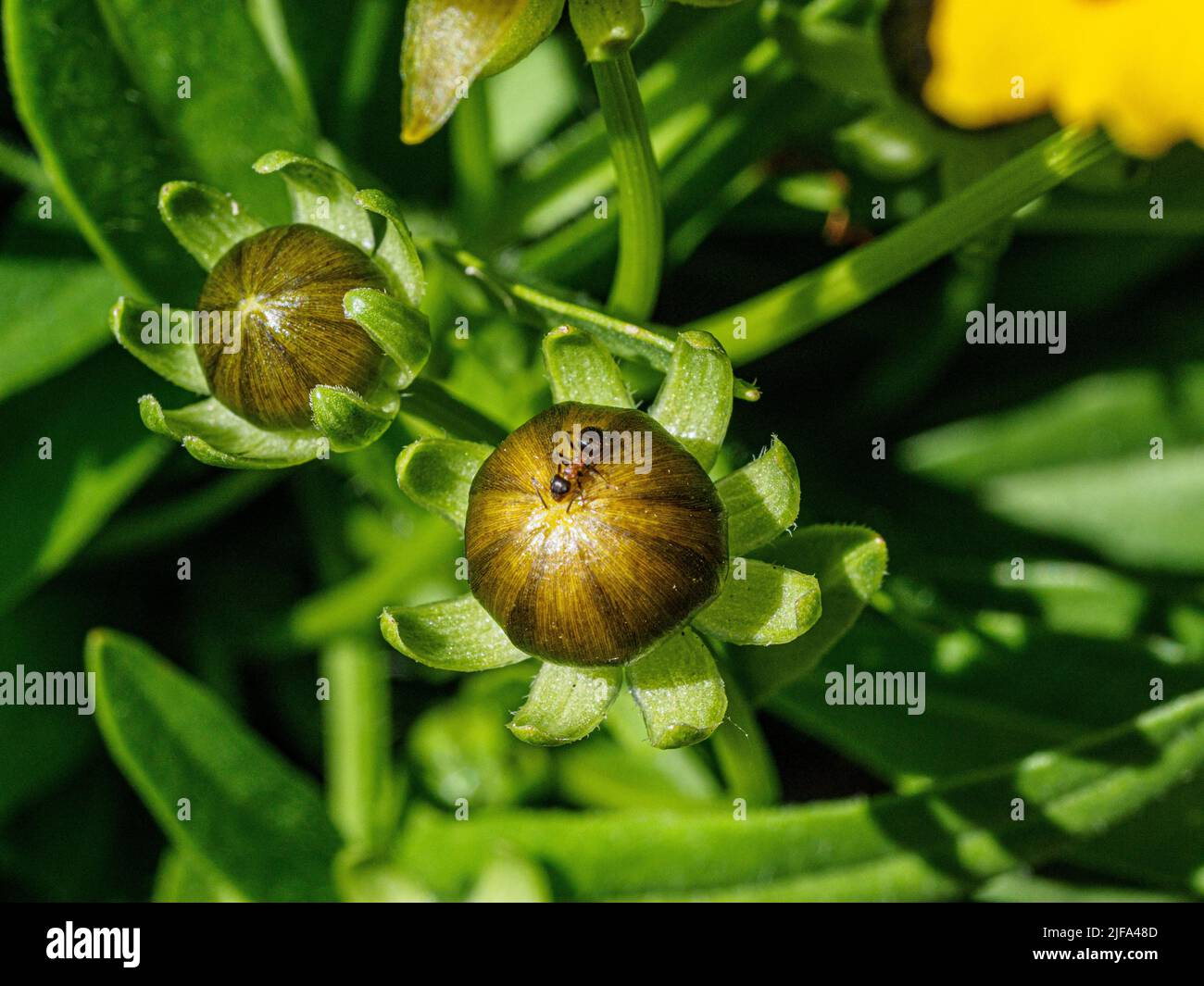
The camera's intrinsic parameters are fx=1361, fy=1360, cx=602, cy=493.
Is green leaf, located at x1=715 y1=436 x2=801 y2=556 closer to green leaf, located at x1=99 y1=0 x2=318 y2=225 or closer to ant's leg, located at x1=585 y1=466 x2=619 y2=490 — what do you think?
ant's leg, located at x1=585 y1=466 x2=619 y2=490

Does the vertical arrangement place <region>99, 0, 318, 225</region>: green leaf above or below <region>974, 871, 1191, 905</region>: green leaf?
above

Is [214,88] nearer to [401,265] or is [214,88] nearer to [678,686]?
[401,265]

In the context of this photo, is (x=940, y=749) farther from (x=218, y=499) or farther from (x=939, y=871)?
(x=218, y=499)

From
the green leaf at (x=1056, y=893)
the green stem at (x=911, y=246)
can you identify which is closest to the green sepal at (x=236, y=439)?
the green stem at (x=911, y=246)

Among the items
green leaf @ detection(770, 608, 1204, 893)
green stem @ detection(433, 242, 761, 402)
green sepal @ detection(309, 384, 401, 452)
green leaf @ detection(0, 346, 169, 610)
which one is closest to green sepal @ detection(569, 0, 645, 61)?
green stem @ detection(433, 242, 761, 402)
